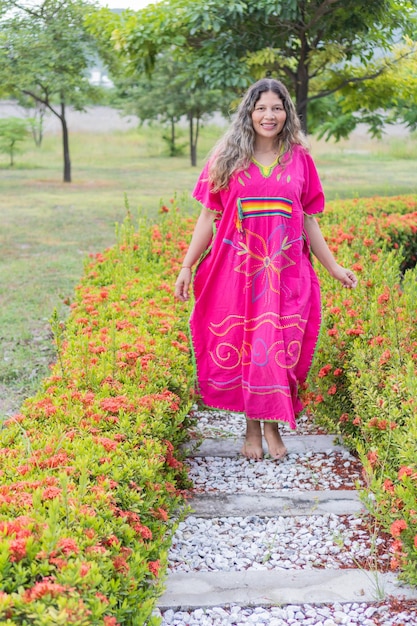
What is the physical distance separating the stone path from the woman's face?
5.11 ft

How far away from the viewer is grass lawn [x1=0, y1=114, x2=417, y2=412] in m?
6.59

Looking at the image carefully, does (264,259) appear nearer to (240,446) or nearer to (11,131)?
(240,446)

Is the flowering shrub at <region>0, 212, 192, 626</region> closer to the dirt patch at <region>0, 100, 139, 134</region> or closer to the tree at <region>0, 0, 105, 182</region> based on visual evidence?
the tree at <region>0, 0, 105, 182</region>

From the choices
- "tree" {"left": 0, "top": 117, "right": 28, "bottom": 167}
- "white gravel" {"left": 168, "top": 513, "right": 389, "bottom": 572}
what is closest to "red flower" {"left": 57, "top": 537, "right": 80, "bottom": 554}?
"white gravel" {"left": 168, "top": 513, "right": 389, "bottom": 572}

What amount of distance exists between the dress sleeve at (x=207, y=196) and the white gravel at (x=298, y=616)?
1814 millimetres

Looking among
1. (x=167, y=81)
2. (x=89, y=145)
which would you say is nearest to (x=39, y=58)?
(x=167, y=81)

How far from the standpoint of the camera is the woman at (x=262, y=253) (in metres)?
3.52

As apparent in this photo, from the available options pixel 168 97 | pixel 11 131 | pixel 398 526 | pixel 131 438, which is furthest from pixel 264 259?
pixel 168 97

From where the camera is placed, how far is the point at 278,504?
3.30 metres

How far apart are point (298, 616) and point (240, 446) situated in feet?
4.93

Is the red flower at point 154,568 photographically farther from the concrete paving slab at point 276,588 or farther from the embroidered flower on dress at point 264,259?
the embroidered flower on dress at point 264,259

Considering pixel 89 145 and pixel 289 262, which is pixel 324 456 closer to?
pixel 289 262

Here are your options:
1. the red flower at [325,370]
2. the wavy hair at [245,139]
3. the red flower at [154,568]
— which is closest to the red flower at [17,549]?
the red flower at [154,568]

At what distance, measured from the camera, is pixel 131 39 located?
11695 millimetres
